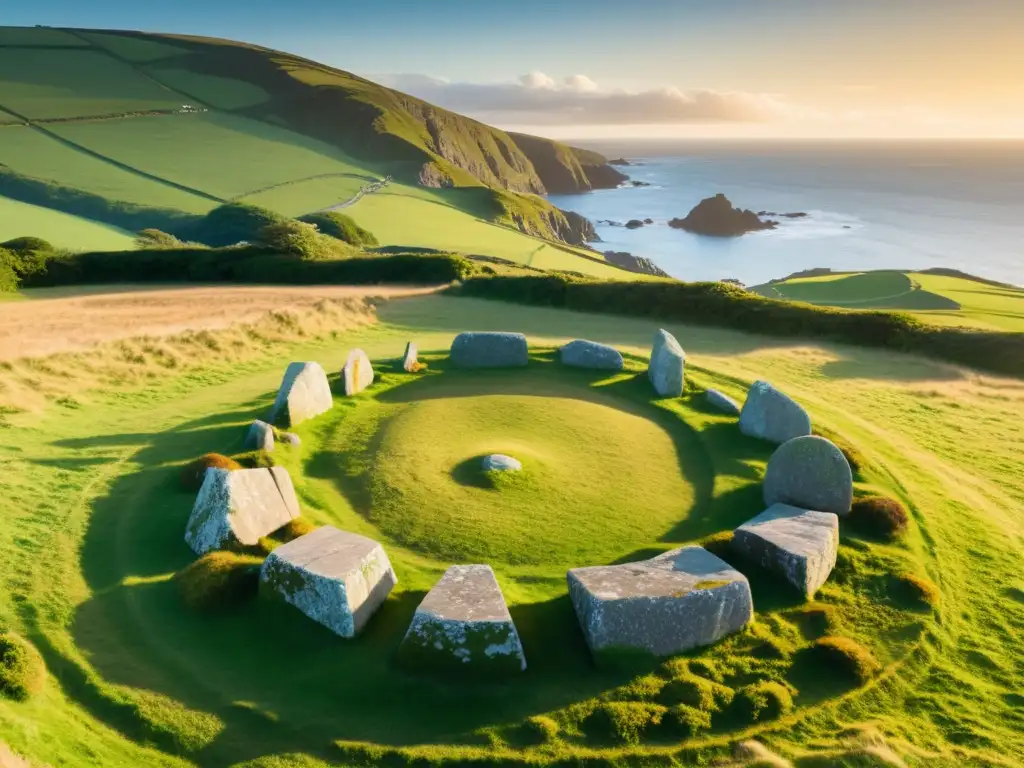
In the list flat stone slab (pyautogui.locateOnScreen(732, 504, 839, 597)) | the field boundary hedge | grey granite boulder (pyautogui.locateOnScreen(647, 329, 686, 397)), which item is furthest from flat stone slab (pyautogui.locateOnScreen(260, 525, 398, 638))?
the field boundary hedge

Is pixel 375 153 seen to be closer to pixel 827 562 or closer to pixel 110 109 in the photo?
pixel 110 109

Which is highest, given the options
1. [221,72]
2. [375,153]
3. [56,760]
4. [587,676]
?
[221,72]

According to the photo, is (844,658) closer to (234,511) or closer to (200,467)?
(234,511)

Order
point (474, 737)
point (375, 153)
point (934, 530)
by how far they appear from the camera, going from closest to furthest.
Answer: point (474, 737)
point (934, 530)
point (375, 153)

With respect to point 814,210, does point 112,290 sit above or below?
below

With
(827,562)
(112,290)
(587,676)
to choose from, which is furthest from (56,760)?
(112,290)

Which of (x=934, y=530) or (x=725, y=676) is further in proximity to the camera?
(x=934, y=530)

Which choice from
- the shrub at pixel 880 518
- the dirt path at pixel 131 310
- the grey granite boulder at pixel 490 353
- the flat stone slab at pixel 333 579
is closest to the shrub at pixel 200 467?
the flat stone slab at pixel 333 579

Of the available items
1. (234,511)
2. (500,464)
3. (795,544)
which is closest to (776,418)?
(795,544)
